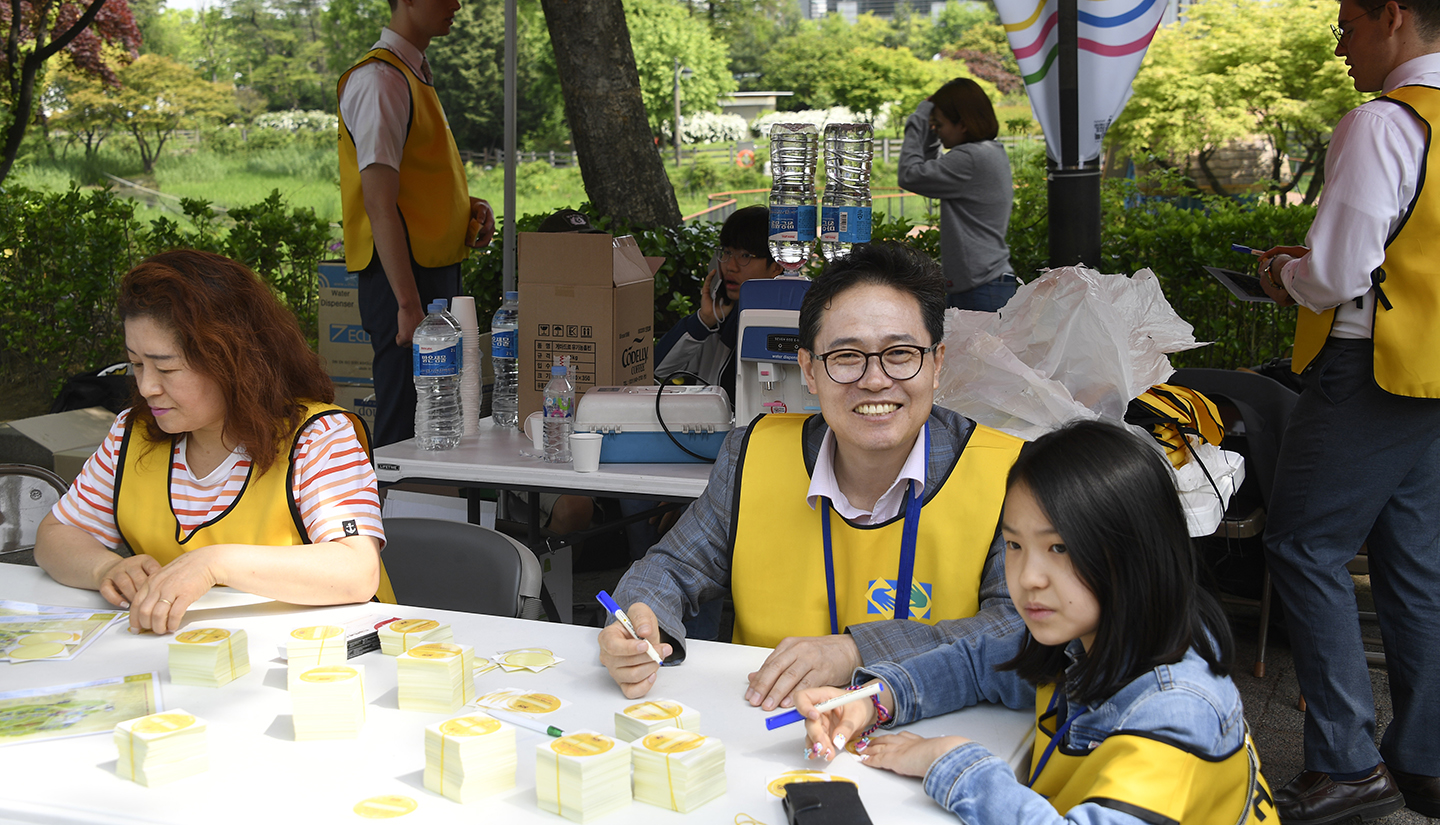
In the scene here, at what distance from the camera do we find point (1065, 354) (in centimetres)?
263

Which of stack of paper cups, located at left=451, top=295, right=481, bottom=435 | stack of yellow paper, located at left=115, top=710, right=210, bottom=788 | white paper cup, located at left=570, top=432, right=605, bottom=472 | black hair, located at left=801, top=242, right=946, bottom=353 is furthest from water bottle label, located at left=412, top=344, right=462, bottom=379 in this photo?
stack of yellow paper, located at left=115, top=710, right=210, bottom=788

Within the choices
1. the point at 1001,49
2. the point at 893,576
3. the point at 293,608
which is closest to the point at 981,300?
the point at 893,576

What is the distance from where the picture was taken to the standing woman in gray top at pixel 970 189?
4.70 m

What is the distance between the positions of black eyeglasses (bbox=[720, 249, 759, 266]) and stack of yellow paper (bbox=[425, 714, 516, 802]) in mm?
2674

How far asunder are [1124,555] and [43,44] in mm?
9453

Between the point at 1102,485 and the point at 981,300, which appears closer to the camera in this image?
the point at 1102,485

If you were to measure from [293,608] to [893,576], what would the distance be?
1053 mm

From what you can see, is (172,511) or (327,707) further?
(172,511)

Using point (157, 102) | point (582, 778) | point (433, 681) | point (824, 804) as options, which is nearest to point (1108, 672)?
point (824, 804)

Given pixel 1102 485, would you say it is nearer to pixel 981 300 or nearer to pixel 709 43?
pixel 981 300

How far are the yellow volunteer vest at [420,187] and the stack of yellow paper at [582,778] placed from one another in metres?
2.83

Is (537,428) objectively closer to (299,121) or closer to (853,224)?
(853,224)

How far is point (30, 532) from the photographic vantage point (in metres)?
2.48

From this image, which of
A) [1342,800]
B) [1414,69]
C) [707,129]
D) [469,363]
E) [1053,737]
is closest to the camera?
[1053,737]
